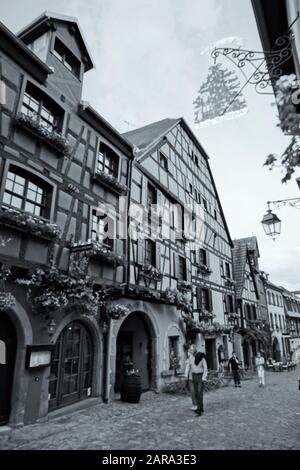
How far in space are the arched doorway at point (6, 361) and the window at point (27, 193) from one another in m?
2.57

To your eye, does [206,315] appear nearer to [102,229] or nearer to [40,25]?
[102,229]

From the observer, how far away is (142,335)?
12.1m

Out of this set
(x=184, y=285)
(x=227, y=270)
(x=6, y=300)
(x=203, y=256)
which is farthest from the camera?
(x=227, y=270)

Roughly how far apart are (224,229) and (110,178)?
13782 mm

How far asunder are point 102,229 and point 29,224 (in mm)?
3320

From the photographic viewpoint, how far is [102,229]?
32.7 ft

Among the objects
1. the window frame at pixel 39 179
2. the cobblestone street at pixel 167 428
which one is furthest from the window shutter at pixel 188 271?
the window frame at pixel 39 179

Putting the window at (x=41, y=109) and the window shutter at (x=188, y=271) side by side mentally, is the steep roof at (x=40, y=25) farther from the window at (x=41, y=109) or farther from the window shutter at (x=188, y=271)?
the window shutter at (x=188, y=271)

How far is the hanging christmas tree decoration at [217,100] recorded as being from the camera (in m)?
4.23

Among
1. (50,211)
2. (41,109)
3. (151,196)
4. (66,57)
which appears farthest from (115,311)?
(66,57)

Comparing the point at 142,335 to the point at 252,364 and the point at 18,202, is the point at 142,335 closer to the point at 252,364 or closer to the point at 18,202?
the point at 18,202

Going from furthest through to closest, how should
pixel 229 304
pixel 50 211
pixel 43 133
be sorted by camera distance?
pixel 229 304, pixel 50 211, pixel 43 133

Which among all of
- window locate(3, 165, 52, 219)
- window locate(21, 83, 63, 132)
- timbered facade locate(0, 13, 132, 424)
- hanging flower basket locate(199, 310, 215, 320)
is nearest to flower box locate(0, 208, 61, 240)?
timbered facade locate(0, 13, 132, 424)

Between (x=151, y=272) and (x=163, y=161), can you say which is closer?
(x=151, y=272)
